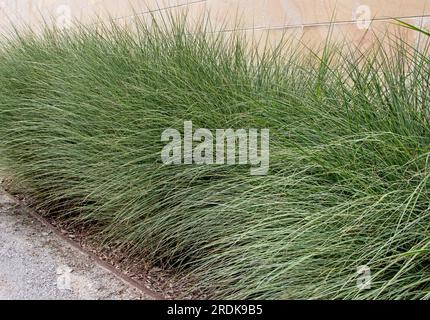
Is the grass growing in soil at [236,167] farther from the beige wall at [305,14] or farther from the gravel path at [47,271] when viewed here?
the beige wall at [305,14]

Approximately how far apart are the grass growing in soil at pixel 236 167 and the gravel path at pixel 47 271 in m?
0.22

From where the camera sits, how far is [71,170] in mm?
3064

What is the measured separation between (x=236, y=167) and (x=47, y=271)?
1194mm

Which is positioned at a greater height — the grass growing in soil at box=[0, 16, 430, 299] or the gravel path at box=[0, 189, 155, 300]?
the grass growing in soil at box=[0, 16, 430, 299]

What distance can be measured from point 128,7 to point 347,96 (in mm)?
5228

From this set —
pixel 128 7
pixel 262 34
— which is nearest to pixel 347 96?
pixel 262 34

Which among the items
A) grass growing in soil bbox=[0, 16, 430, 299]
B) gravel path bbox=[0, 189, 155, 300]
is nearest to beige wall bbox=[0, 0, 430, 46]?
grass growing in soil bbox=[0, 16, 430, 299]

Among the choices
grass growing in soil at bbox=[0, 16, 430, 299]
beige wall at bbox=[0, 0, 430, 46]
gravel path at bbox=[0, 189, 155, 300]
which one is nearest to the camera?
grass growing in soil at bbox=[0, 16, 430, 299]

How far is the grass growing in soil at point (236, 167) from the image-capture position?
1.87 meters

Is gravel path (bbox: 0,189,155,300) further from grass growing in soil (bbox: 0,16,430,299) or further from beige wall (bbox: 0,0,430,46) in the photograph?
beige wall (bbox: 0,0,430,46)

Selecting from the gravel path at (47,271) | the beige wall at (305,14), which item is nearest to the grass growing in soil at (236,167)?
the gravel path at (47,271)

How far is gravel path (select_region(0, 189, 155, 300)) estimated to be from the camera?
2518mm

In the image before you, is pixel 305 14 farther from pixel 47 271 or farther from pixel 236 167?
pixel 47 271

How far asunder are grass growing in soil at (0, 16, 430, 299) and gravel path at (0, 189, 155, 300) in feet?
0.72
